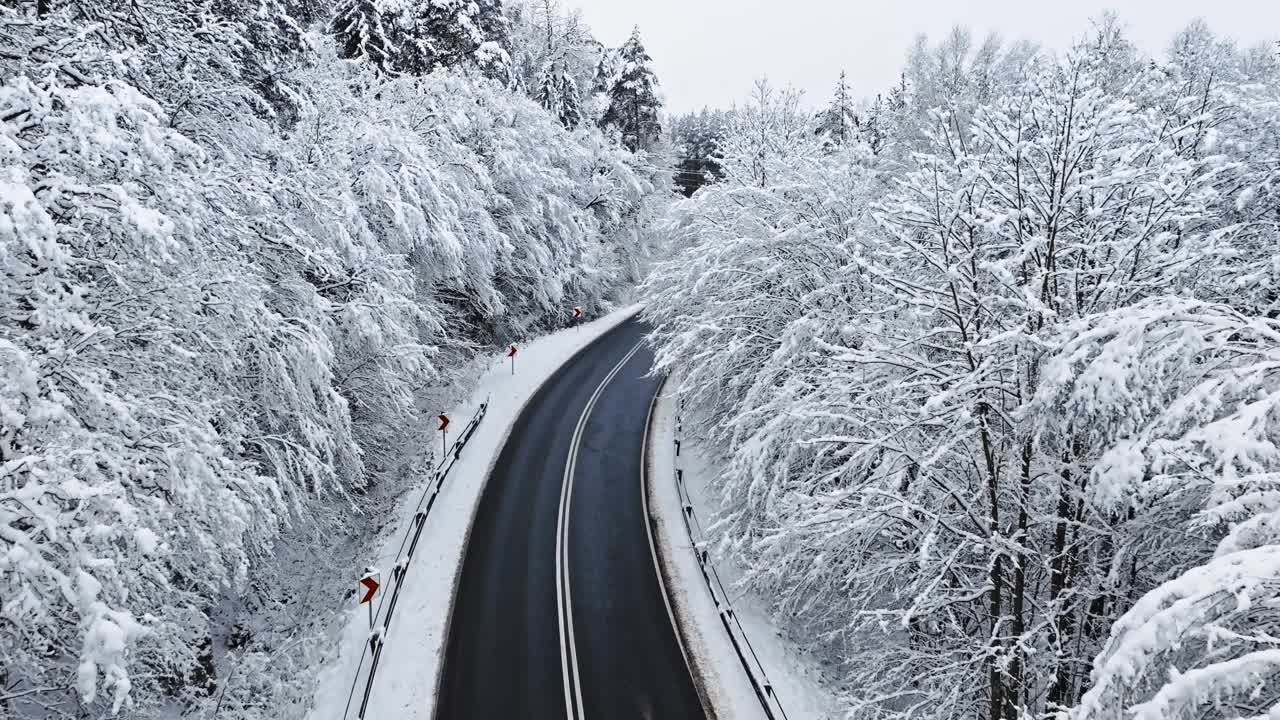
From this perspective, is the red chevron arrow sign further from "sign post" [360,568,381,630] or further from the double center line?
the double center line

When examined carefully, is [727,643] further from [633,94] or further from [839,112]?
[839,112]

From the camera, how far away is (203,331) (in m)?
10.2

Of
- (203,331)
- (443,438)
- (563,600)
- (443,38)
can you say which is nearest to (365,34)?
(443,38)

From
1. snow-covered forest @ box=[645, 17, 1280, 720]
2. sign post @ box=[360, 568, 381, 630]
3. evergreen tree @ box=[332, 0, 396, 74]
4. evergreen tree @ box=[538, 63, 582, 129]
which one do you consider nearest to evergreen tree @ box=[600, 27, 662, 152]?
evergreen tree @ box=[538, 63, 582, 129]

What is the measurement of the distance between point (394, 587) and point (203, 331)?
8019 millimetres

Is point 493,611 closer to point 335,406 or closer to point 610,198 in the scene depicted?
point 335,406

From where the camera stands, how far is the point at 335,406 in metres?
12.9

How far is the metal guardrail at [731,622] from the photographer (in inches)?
505

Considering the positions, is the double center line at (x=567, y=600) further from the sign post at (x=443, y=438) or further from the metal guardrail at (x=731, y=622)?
the sign post at (x=443, y=438)

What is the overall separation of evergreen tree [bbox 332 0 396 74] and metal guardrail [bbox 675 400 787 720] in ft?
72.9

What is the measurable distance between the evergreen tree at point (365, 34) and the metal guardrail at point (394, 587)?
1749 centimetres

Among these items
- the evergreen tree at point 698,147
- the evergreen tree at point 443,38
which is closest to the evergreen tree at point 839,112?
the evergreen tree at point 698,147

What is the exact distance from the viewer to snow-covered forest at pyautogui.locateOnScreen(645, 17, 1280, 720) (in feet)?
15.2

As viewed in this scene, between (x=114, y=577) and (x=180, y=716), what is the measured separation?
309 inches
